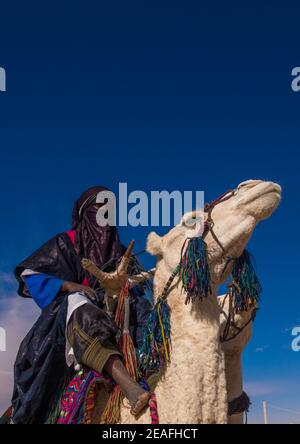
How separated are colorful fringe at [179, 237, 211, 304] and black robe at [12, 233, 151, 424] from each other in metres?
0.71

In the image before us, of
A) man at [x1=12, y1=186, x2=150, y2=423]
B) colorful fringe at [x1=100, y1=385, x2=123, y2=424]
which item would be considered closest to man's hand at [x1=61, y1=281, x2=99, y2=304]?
man at [x1=12, y1=186, x2=150, y2=423]

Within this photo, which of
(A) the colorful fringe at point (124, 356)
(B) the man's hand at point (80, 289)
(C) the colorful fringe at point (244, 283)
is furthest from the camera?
(B) the man's hand at point (80, 289)

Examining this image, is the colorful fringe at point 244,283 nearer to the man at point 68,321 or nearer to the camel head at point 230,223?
the camel head at point 230,223

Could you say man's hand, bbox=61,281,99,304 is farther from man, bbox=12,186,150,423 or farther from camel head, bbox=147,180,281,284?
camel head, bbox=147,180,281,284

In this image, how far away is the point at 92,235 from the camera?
17.9 ft

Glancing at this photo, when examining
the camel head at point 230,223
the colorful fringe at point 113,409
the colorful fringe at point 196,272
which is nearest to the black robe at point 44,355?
the colorful fringe at point 113,409

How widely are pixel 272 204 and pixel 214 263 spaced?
24.8 inches

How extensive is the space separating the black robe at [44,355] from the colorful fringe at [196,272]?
71 centimetres

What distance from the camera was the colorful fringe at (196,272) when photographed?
4.11 metres

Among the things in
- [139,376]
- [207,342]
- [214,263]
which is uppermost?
[214,263]
